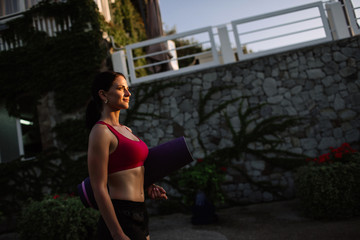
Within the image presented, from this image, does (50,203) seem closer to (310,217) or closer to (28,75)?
(28,75)

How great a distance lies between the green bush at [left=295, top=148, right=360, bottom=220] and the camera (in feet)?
14.0

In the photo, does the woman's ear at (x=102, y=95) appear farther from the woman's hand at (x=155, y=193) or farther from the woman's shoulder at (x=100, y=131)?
the woman's hand at (x=155, y=193)

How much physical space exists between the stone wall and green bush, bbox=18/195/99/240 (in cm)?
247

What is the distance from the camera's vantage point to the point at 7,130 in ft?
24.2

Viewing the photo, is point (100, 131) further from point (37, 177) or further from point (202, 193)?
point (37, 177)

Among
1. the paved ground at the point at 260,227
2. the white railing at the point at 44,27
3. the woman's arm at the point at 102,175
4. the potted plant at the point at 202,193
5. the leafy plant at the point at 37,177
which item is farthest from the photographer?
the white railing at the point at 44,27

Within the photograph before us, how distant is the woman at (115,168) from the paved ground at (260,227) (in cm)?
300

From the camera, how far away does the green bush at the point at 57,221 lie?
13.8ft

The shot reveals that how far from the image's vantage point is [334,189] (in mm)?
4285

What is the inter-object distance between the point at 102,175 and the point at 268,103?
545 cm

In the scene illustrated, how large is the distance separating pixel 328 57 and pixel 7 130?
334 inches

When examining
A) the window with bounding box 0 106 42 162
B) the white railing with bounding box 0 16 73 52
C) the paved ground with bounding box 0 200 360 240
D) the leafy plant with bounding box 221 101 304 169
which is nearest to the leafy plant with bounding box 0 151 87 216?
the window with bounding box 0 106 42 162

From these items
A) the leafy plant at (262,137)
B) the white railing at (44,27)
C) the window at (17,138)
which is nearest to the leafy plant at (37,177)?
the window at (17,138)

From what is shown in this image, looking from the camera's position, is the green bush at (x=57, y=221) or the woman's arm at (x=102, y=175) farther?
the green bush at (x=57, y=221)
